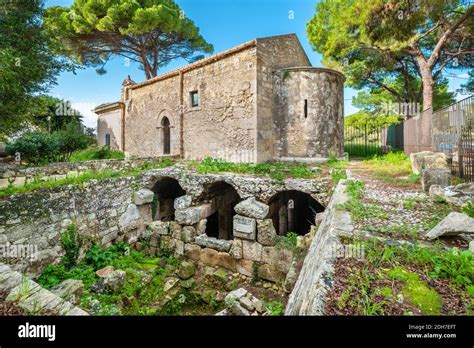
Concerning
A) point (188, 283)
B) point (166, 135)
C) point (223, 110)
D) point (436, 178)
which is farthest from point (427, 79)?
point (188, 283)

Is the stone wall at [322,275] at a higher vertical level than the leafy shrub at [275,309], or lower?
higher

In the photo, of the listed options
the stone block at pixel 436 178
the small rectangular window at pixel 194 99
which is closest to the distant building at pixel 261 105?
the small rectangular window at pixel 194 99

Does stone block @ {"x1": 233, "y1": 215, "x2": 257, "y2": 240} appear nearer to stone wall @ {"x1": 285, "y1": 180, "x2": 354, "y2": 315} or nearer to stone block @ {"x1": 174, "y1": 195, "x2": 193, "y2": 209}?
stone block @ {"x1": 174, "y1": 195, "x2": 193, "y2": 209}

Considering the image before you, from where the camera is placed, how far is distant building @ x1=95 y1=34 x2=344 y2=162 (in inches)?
392

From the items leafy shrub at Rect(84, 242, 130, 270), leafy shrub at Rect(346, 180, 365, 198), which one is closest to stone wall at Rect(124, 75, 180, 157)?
leafy shrub at Rect(84, 242, 130, 270)

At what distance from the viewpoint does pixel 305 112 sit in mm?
10328

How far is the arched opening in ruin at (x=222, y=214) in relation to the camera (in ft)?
27.8

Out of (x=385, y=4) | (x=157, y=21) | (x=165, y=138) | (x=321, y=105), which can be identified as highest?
(x=157, y=21)

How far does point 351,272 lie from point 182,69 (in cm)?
1286

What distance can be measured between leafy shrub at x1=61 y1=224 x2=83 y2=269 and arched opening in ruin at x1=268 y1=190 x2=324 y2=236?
662 centimetres

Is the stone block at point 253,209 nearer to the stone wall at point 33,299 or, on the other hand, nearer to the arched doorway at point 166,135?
the stone wall at point 33,299

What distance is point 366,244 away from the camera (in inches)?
86.8
